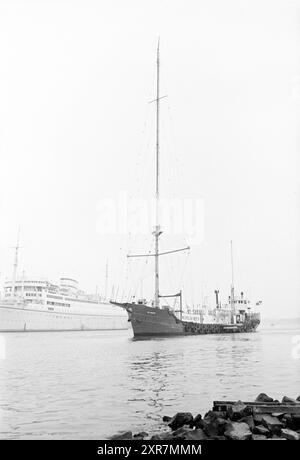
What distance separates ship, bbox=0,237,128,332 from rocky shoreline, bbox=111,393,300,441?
86.8 m

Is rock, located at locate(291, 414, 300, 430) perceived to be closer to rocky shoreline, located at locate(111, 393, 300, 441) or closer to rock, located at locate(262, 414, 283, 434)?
rocky shoreline, located at locate(111, 393, 300, 441)

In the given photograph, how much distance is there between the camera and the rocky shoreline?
7461 mm

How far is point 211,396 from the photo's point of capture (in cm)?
1367

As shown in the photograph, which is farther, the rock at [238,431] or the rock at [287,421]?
the rock at [287,421]

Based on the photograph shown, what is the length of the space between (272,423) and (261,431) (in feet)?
2.07

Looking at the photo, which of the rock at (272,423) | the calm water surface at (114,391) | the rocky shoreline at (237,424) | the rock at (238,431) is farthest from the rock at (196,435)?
the calm water surface at (114,391)

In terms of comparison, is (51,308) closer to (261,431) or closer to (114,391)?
Result: (114,391)

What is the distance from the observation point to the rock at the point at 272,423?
7787 millimetres

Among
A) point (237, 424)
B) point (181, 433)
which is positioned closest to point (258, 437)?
point (237, 424)

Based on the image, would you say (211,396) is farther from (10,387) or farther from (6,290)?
(6,290)

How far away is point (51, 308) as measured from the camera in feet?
330

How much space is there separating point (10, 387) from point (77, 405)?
500cm

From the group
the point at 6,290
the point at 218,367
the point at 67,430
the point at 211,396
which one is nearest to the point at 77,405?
the point at 67,430

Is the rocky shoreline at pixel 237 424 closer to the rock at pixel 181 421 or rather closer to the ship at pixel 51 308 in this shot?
the rock at pixel 181 421
